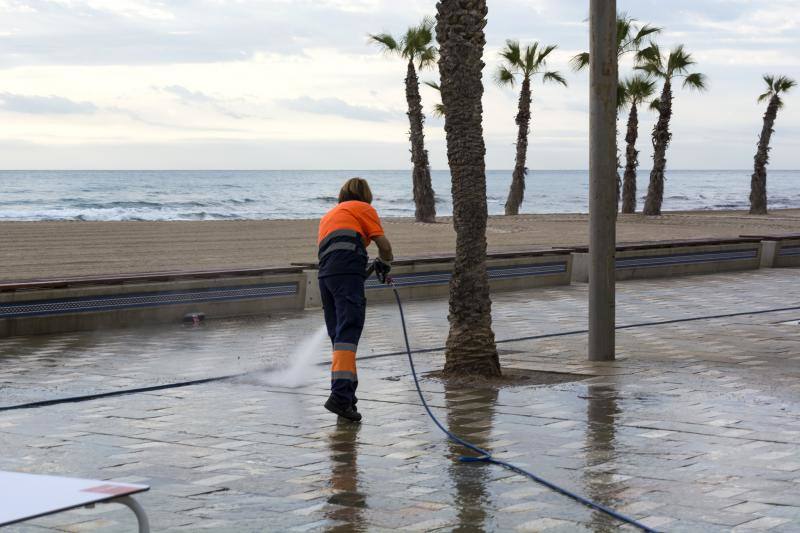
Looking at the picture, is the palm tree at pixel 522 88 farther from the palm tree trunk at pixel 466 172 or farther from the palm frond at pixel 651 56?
the palm tree trunk at pixel 466 172

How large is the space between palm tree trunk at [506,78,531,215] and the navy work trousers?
42.8 m

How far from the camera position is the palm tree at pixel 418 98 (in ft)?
136

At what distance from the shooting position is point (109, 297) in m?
14.3

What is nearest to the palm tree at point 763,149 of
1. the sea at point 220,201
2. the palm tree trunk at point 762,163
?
the palm tree trunk at point 762,163

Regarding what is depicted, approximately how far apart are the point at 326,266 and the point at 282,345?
4.43 meters

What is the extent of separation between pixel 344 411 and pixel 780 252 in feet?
60.0

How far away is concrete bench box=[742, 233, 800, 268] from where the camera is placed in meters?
24.4

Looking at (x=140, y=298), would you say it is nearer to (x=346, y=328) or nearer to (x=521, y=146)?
(x=346, y=328)

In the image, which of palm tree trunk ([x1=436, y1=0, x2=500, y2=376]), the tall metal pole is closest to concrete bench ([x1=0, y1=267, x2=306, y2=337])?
palm tree trunk ([x1=436, y1=0, x2=500, y2=376])

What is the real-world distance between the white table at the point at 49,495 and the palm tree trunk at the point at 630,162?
49.1 m

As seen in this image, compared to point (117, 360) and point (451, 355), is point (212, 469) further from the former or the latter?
point (117, 360)

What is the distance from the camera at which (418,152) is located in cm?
4325

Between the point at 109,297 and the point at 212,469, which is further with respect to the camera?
the point at 109,297

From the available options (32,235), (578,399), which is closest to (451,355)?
(578,399)
